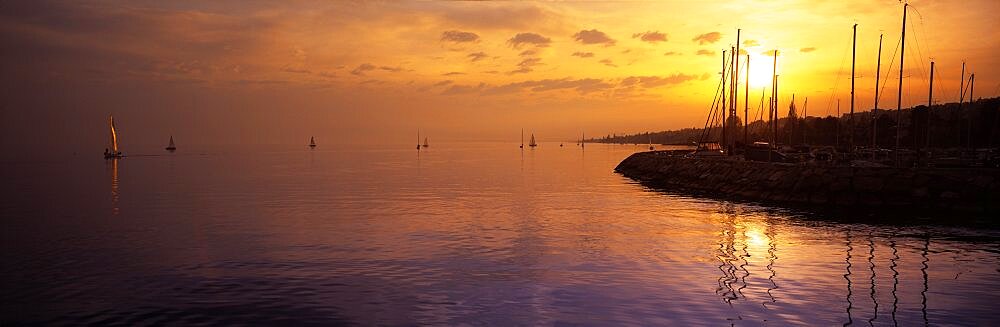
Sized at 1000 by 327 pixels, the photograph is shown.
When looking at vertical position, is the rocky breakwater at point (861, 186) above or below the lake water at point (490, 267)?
above

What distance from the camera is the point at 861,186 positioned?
43.4 metres

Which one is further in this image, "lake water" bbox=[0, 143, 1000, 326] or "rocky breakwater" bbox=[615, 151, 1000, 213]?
"rocky breakwater" bbox=[615, 151, 1000, 213]

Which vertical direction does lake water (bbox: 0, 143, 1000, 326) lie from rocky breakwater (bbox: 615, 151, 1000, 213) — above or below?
below

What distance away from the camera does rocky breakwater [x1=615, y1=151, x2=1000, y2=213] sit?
128ft

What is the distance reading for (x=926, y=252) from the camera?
82.7 ft

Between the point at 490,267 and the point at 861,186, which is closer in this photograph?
the point at 490,267

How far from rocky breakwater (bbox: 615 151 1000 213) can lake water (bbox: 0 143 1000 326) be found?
6379 millimetres

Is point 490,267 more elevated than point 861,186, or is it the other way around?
point 861,186

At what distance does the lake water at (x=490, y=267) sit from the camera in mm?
16453

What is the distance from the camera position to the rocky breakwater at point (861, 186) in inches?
1537

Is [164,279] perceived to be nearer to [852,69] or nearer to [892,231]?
[892,231]

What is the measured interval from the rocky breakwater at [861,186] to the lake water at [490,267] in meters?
6.38

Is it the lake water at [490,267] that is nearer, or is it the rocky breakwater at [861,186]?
the lake water at [490,267]

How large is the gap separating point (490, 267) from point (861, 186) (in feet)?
108
